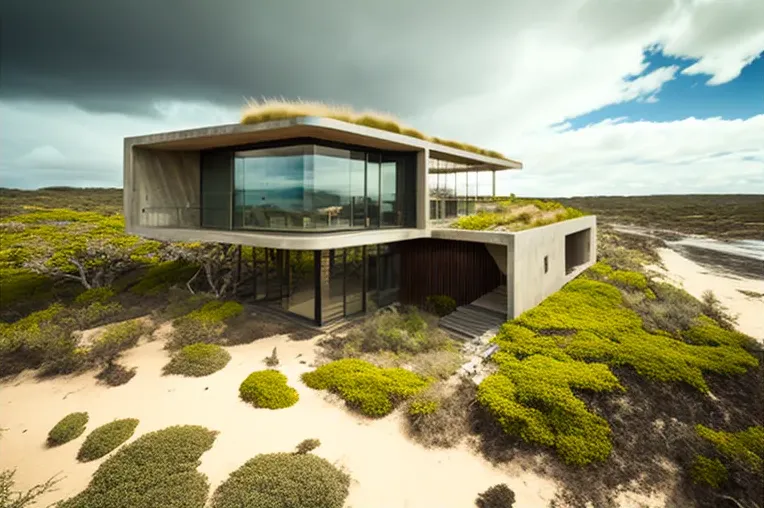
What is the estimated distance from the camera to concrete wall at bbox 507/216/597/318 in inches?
566

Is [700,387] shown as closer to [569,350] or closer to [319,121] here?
[569,350]

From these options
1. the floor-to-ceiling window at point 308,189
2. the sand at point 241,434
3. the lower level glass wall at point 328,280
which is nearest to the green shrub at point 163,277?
the floor-to-ceiling window at point 308,189

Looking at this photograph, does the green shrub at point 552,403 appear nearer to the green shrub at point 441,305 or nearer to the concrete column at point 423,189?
the green shrub at point 441,305

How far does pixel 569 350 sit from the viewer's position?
11.6 metres

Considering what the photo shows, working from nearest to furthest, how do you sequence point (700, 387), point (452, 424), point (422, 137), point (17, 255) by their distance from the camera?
point (452, 424)
point (700, 387)
point (422, 137)
point (17, 255)

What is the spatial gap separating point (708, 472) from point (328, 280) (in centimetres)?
1257

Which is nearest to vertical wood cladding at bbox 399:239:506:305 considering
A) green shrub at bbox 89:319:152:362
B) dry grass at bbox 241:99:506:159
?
dry grass at bbox 241:99:506:159

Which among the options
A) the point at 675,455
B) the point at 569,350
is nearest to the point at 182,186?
the point at 569,350

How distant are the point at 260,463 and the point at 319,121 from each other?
388 inches

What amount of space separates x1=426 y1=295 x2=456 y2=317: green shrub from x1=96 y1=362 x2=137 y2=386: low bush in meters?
12.0

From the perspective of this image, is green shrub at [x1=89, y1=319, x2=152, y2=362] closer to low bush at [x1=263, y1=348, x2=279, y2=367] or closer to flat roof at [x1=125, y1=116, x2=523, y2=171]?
low bush at [x1=263, y1=348, x2=279, y2=367]

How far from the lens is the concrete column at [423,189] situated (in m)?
16.8

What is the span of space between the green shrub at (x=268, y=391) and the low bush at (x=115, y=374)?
159 inches

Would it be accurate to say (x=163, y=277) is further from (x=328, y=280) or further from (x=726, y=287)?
(x=726, y=287)
